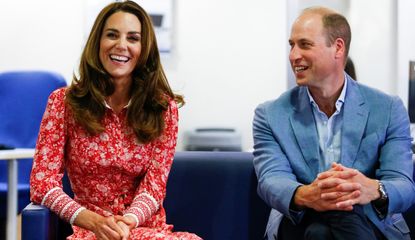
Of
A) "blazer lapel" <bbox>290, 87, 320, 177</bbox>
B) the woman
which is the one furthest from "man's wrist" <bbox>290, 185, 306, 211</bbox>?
the woman

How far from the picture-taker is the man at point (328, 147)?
1.73 metres

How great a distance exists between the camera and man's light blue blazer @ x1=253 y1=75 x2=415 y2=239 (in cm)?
183

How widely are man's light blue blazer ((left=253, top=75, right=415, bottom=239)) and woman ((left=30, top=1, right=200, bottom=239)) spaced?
34 cm

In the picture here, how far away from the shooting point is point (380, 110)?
6.38 ft

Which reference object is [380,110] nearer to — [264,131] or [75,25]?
[264,131]

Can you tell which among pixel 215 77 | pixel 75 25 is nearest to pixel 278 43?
pixel 215 77

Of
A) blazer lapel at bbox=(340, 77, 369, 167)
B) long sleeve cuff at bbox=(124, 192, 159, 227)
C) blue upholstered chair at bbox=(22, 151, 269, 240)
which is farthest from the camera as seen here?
blue upholstered chair at bbox=(22, 151, 269, 240)

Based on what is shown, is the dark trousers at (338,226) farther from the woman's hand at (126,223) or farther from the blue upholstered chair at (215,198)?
the woman's hand at (126,223)

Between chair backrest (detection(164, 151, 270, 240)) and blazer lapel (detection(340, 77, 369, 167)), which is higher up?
blazer lapel (detection(340, 77, 369, 167))

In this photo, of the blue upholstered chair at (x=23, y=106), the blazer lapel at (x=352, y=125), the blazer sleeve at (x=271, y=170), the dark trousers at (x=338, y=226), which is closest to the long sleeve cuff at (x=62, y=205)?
the blazer sleeve at (x=271, y=170)

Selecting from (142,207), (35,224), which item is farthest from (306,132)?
(35,224)

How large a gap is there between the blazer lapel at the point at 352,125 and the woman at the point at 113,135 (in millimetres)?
604

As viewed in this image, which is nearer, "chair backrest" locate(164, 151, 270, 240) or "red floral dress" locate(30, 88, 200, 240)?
"red floral dress" locate(30, 88, 200, 240)

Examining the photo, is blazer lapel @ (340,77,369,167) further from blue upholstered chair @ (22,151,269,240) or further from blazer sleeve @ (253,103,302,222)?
blue upholstered chair @ (22,151,269,240)
